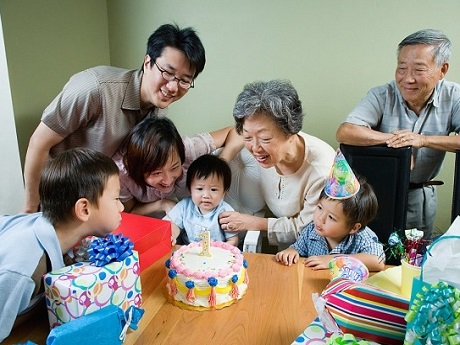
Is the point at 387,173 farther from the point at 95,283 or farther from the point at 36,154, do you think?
the point at 36,154

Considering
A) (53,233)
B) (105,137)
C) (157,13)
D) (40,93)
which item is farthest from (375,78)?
(53,233)

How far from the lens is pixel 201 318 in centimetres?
111

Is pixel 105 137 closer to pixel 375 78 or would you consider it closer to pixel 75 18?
pixel 75 18

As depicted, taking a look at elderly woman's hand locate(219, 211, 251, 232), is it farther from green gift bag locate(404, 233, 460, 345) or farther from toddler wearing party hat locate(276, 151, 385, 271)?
green gift bag locate(404, 233, 460, 345)

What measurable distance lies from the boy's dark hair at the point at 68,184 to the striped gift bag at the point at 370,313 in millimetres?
657

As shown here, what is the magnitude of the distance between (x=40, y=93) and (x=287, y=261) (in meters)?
1.42

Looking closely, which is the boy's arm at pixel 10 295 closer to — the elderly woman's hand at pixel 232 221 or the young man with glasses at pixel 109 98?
the young man with glasses at pixel 109 98

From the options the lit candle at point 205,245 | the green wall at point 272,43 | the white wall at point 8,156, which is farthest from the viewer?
the green wall at point 272,43

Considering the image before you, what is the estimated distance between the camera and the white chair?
6.47ft

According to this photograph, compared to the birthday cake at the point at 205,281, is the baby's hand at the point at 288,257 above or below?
below

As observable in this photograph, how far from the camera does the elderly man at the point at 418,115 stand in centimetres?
195

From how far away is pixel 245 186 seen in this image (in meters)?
1.99

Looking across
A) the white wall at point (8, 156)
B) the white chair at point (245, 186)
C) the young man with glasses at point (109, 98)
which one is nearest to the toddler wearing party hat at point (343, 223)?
the white chair at point (245, 186)

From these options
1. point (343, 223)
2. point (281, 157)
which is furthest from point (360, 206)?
point (281, 157)
